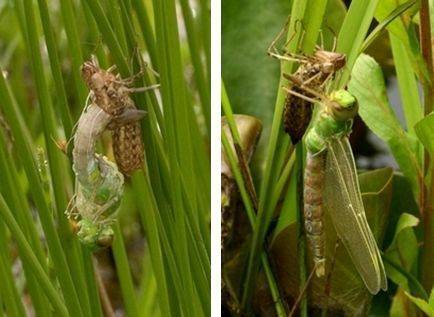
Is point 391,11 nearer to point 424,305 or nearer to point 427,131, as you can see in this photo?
point 427,131

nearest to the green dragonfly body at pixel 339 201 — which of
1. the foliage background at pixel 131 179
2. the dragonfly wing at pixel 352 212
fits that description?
the dragonfly wing at pixel 352 212

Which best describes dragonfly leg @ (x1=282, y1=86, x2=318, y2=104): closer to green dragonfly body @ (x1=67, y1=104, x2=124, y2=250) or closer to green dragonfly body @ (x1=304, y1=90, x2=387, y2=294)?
green dragonfly body @ (x1=304, y1=90, x2=387, y2=294)

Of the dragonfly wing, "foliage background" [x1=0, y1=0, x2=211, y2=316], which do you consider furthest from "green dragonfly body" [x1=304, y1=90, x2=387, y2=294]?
"foliage background" [x1=0, y1=0, x2=211, y2=316]

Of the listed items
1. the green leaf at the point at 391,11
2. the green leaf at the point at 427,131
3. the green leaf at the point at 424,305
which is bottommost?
the green leaf at the point at 424,305

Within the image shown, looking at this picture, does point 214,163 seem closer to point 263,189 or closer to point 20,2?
point 263,189

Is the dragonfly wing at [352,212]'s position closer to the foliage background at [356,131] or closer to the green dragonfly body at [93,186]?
the foliage background at [356,131]

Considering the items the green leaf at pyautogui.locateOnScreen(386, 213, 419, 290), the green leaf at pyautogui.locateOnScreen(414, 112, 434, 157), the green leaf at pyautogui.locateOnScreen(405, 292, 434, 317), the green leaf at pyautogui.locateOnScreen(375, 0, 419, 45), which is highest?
the green leaf at pyautogui.locateOnScreen(375, 0, 419, 45)

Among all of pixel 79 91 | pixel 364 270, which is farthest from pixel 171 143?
pixel 364 270
